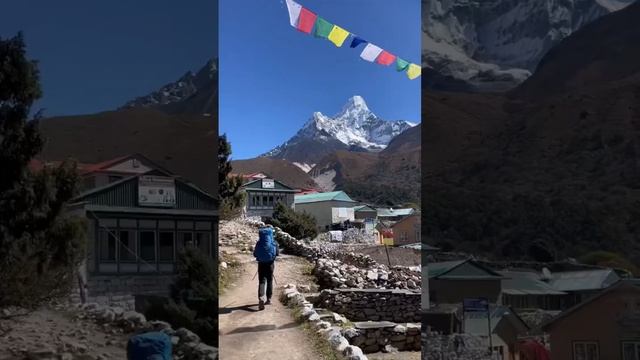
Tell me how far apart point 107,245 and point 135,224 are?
28 centimetres

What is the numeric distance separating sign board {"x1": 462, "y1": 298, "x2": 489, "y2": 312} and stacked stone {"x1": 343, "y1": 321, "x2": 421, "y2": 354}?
20.8ft

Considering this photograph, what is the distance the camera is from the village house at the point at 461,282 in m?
4.84

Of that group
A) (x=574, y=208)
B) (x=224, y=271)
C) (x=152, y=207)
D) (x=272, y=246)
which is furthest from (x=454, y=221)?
(x=224, y=271)

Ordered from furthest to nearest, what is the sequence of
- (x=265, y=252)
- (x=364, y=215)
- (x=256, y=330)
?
(x=364, y=215), (x=265, y=252), (x=256, y=330)

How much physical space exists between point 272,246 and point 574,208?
6.49 m

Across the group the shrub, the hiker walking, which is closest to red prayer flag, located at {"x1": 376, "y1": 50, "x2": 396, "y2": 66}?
the hiker walking

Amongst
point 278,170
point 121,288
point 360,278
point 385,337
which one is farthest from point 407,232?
point 121,288

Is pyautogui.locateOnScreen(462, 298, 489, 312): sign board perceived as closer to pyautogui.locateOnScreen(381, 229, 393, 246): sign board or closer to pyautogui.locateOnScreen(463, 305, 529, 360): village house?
pyautogui.locateOnScreen(463, 305, 529, 360): village house

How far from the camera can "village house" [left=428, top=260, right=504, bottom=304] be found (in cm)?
484

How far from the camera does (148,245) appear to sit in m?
4.93

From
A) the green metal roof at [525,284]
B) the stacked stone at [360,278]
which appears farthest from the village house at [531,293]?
the stacked stone at [360,278]

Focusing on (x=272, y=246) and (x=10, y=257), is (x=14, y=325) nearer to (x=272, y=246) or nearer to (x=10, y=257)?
(x=10, y=257)

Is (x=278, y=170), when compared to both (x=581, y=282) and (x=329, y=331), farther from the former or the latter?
(x=581, y=282)

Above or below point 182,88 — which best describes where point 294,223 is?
below
